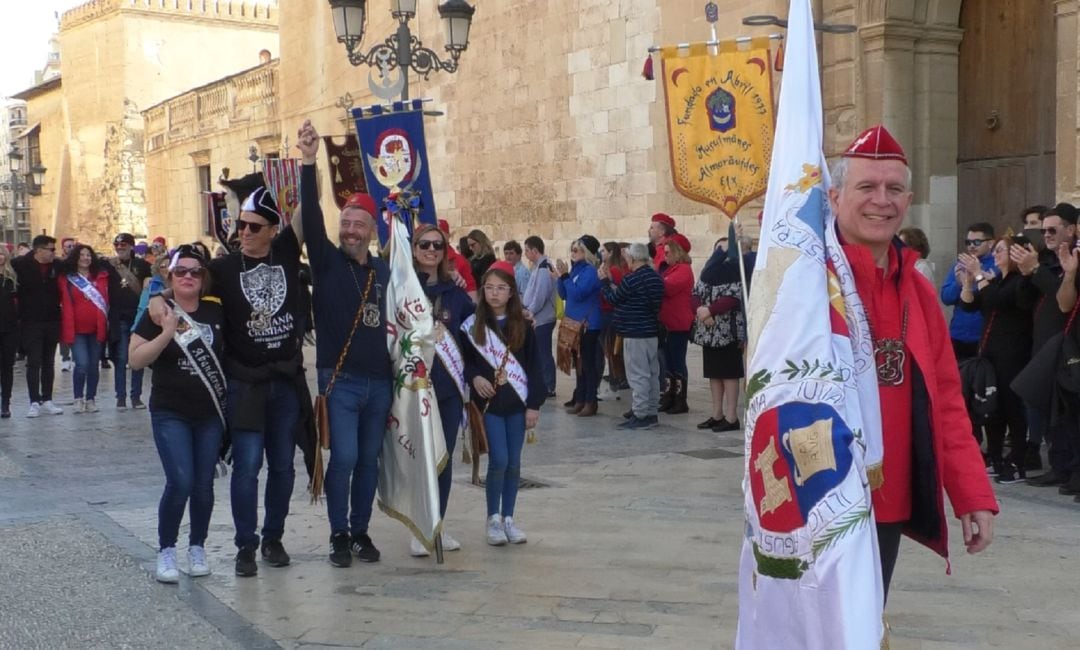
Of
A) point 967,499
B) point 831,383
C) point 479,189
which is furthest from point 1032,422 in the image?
point 479,189

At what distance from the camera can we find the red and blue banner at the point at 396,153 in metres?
7.32

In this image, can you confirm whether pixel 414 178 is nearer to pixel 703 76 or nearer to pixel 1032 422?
pixel 703 76

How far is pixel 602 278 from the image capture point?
1239 centimetres

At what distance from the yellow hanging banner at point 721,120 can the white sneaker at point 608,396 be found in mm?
5485

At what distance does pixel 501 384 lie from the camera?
657cm

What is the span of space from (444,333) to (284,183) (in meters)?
1.17

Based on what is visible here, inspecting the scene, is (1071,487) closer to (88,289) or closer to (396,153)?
(396,153)

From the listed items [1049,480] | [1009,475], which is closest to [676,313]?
[1009,475]

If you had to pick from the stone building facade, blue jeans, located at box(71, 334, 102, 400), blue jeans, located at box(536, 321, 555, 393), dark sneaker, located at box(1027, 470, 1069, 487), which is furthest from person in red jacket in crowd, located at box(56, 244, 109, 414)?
the stone building facade

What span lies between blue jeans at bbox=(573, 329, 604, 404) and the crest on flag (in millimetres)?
6204

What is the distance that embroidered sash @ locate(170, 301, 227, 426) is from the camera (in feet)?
18.8

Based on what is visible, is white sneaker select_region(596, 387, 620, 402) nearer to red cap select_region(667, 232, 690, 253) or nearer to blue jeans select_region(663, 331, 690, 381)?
blue jeans select_region(663, 331, 690, 381)

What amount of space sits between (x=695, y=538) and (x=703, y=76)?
3063mm

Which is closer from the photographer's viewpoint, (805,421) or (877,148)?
(805,421)
